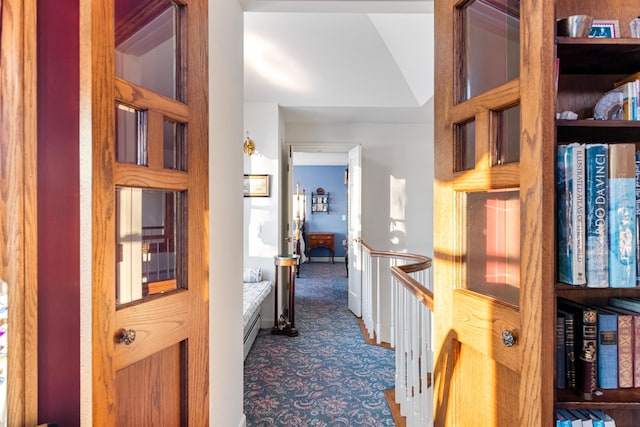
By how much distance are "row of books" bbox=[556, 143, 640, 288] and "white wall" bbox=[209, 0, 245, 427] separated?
1292mm

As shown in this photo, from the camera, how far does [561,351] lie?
3.35 ft

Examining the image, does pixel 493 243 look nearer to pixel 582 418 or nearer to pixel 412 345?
pixel 582 418

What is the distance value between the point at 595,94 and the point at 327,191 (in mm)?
8477

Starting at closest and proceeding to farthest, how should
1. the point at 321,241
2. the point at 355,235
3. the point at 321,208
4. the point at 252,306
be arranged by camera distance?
the point at 252,306
the point at 355,235
the point at 321,241
the point at 321,208

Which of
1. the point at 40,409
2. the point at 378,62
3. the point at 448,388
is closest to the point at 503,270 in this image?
the point at 448,388

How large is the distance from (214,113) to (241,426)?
175cm

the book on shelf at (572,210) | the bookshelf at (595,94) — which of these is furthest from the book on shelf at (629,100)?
the book on shelf at (572,210)

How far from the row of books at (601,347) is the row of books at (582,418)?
0.29 ft

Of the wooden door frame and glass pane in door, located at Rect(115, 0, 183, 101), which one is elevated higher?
glass pane in door, located at Rect(115, 0, 183, 101)

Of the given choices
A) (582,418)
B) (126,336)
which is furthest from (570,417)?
(126,336)

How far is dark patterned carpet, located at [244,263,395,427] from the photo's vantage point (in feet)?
7.47

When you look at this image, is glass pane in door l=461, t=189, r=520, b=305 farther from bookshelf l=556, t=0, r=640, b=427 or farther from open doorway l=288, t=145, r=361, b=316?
open doorway l=288, t=145, r=361, b=316

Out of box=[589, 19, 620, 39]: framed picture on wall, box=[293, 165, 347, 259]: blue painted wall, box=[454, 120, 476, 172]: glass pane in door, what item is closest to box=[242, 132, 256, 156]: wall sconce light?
box=[454, 120, 476, 172]: glass pane in door

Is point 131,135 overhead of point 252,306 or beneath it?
overhead
